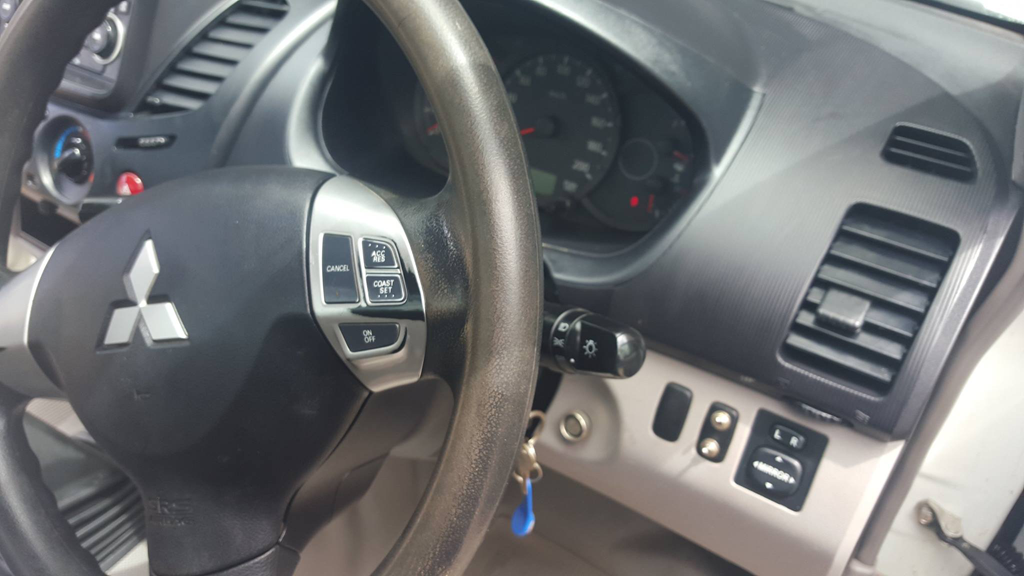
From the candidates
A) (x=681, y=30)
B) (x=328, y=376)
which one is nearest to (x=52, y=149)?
(x=328, y=376)

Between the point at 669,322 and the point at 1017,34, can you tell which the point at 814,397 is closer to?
the point at 669,322

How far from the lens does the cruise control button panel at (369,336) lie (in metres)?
0.60

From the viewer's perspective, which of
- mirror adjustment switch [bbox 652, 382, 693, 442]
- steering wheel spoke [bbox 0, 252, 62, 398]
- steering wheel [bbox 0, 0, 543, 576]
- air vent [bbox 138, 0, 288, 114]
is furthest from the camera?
air vent [bbox 138, 0, 288, 114]

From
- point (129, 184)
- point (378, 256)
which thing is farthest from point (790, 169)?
point (129, 184)

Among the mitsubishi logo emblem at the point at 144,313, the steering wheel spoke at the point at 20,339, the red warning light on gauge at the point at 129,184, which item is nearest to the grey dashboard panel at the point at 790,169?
the mitsubishi logo emblem at the point at 144,313

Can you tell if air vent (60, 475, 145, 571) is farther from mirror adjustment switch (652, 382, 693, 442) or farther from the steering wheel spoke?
mirror adjustment switch (652, 382, 693, 442)

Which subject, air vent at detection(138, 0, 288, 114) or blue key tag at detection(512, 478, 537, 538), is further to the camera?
air vent at detection(138, 0, 288, 114)

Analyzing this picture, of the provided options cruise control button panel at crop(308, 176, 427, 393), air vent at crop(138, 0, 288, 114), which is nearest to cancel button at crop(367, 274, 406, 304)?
cruise control button panel at crop(308, 176, 427, 393)

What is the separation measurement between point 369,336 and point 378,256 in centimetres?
7

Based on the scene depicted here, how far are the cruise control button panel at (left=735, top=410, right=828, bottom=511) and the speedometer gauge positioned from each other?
1.43 feet

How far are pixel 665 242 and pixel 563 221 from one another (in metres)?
0.30

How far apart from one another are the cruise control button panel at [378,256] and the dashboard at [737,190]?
0.32 meters

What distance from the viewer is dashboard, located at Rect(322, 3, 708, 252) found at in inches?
38.9

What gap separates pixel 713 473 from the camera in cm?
82
